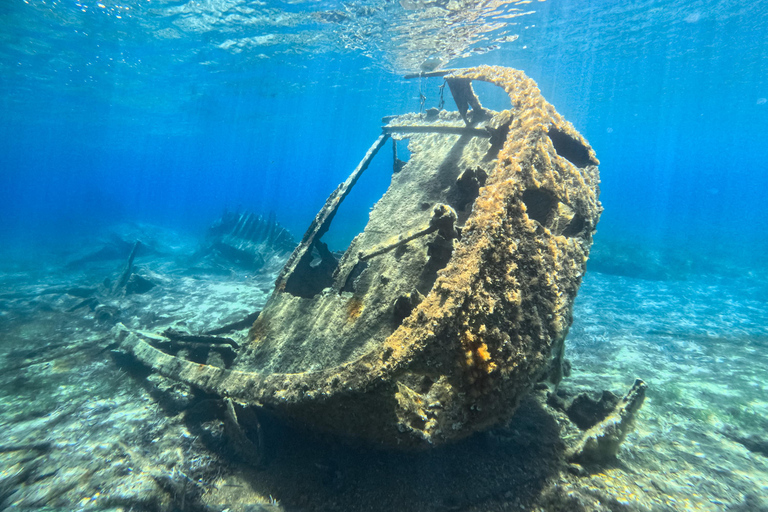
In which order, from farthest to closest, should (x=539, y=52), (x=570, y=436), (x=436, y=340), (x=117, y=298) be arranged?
(x=539, y=52) < (x=117, y=298) < (x=570, y=436) < (x=436, y=340)

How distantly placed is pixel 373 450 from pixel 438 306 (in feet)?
6.02

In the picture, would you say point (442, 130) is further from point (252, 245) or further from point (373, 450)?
point (252, 245)

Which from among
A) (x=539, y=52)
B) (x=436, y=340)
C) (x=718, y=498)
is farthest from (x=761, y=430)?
(x=539, y=52)

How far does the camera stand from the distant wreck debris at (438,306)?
7.06ft

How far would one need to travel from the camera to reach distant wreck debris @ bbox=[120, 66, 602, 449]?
84.7 inches

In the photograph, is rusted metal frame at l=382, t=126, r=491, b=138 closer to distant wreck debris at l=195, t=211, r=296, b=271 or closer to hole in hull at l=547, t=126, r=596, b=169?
hole in hull at l=547, t=126, r=596, b=169

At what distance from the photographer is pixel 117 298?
11078 millimetres

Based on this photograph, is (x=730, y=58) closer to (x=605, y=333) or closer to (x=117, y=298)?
(x=605, y=333)

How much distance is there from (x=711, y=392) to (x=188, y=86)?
38.1 meters

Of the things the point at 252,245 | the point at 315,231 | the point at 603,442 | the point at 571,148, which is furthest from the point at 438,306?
the point at 252,245

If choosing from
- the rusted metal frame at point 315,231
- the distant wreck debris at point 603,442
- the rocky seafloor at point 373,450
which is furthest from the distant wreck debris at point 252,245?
the distant wreck debris at point 603,442

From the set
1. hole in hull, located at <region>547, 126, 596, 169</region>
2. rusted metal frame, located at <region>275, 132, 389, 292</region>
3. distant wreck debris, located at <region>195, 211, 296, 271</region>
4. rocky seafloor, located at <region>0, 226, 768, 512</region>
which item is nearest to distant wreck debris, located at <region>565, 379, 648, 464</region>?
rocky seafloor, located at <region>0, 226, 768, 512</region>

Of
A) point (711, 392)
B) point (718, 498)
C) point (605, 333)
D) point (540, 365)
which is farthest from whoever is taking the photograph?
point (605, 333)

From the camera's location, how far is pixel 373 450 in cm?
304
